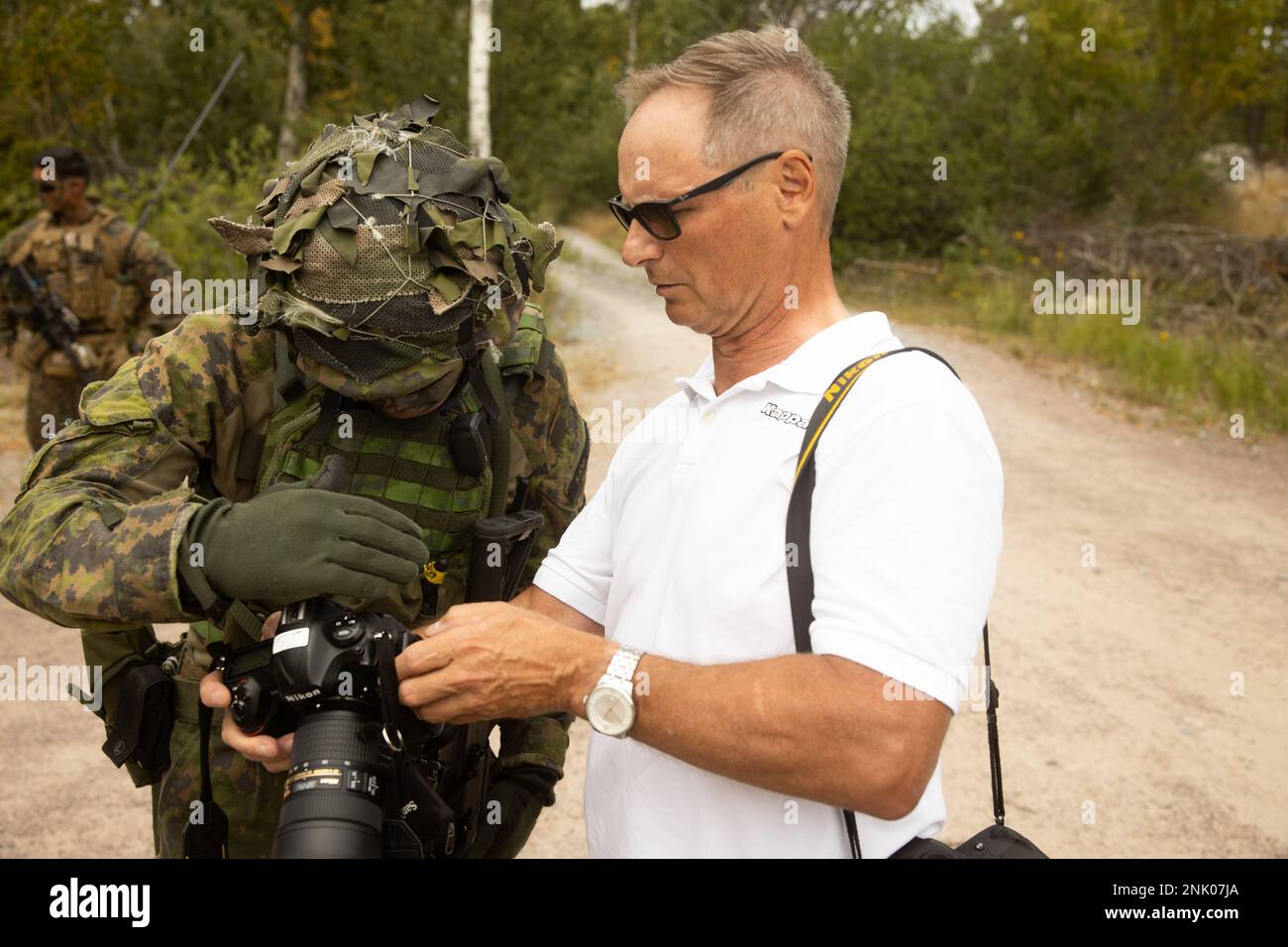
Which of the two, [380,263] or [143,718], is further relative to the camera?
[143,718]

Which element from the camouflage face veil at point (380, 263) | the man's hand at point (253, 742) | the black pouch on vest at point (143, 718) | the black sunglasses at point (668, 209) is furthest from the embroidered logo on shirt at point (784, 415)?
the black pouch on vest at point (143, 718)

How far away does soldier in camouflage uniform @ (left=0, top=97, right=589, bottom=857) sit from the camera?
70.4 inches

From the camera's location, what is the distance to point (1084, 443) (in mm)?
8758

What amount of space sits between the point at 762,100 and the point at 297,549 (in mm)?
1055

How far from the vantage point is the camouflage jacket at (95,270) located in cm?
699

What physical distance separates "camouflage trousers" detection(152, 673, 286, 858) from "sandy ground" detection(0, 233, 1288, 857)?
156cm

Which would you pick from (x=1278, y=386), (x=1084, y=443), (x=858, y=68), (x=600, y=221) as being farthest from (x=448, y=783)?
(x=600, y=221)

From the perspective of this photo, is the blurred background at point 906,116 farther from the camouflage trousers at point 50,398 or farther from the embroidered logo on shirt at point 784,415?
the embroidered logo on shirt at point 784,415

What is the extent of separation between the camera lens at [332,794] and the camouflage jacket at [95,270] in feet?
19.6

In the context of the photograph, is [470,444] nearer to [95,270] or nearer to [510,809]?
[510,809]

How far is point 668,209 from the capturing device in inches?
70.0

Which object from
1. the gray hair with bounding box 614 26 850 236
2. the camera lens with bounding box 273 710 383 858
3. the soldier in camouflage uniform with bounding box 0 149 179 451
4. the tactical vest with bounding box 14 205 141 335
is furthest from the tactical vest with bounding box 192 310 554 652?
the tactical vest with bounding box 14 205 141 335

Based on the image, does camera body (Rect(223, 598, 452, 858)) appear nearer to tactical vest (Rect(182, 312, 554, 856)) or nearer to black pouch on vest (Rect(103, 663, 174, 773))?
tactical vest (Rect(182, 312, 554, 856))

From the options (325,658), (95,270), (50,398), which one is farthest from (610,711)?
(50,398)
